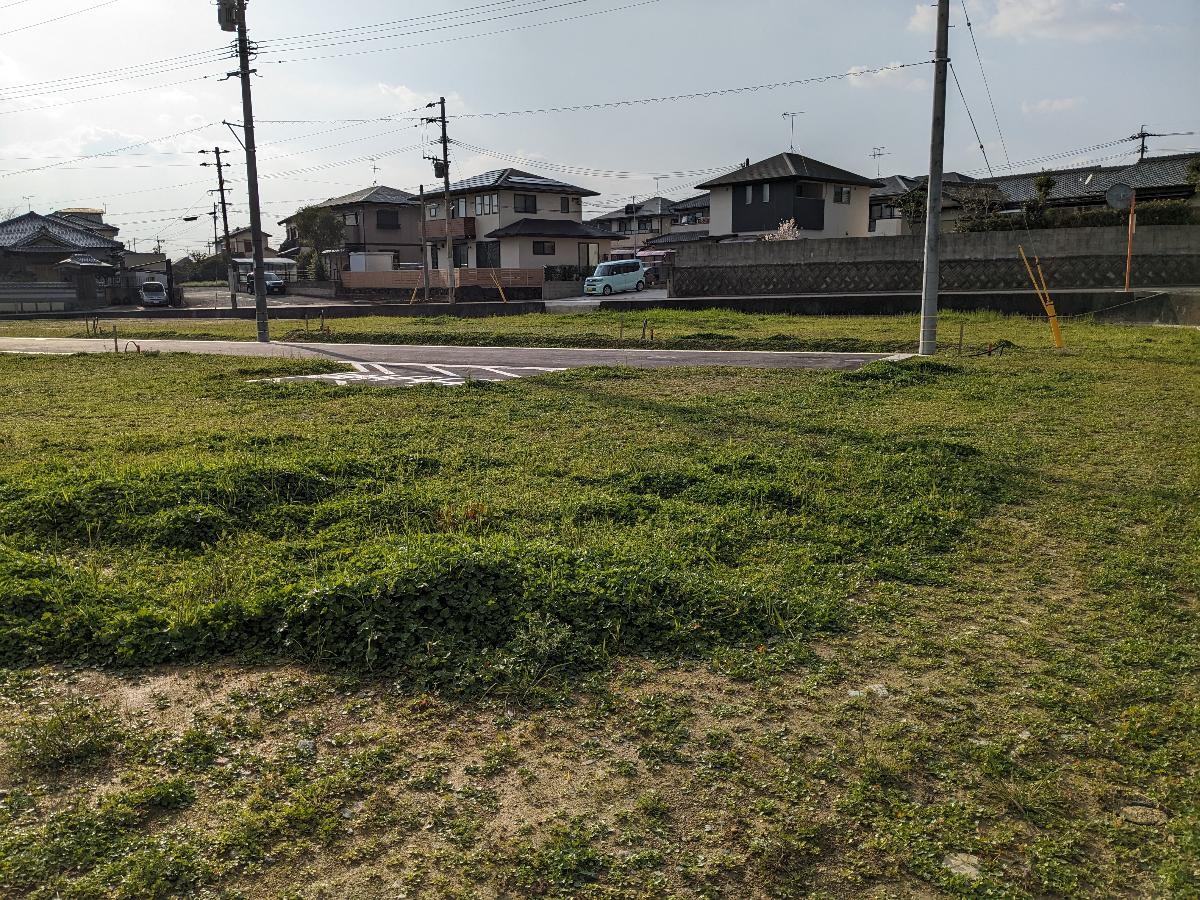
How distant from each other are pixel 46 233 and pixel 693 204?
147ft

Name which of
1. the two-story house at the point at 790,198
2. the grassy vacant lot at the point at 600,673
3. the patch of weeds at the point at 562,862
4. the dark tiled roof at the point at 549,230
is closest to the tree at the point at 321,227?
the dark tiled roof at the point at 549,230

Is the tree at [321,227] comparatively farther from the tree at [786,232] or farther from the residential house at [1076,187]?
the residential house at [1076,187]

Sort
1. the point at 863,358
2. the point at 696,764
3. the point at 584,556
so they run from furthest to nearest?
the point at 863,358, the point at 584,556, the point at 696,764

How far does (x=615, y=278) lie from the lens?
4462 cm

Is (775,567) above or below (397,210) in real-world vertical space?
below

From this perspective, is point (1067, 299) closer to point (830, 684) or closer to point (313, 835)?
point (830, 684)

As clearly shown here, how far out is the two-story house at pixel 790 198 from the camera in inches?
1841

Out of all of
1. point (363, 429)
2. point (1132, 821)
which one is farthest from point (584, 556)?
point (363, 429)

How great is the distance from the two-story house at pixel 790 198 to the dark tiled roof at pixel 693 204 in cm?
2008

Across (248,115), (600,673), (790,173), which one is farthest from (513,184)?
(600,673)

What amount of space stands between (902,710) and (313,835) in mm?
2323

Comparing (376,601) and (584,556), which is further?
(584,556)

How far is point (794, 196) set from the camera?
46500 mm

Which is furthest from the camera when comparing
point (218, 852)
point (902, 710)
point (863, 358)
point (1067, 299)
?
point (1067, 299)
